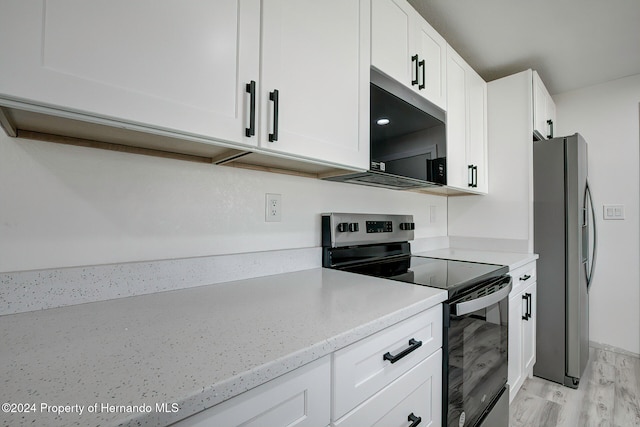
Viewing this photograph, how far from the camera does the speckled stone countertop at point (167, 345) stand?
41cm

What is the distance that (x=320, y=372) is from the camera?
2.05 feet

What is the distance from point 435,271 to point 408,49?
3.69 ft

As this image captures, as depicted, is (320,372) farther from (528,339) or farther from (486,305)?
(528,339)

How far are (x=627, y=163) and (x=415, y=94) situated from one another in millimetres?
2350

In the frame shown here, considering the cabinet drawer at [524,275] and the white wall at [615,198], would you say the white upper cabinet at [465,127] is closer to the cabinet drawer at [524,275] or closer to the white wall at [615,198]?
the cabinet drawer at [524,275]

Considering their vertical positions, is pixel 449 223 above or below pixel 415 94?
below

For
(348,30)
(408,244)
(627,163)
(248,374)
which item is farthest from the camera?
(627,163)

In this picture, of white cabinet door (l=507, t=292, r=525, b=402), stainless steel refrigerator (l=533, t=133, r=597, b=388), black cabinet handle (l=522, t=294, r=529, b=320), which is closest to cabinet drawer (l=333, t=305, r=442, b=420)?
white cabinet door (l=507, t=292, r=525, b=402)

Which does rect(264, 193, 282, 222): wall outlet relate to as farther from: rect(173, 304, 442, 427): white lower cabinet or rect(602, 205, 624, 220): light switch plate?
rect(602, 205, 624, 220): light switch plate

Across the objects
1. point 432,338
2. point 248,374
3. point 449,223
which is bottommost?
point 432,338

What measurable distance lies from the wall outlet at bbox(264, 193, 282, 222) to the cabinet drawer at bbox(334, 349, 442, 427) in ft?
2.50

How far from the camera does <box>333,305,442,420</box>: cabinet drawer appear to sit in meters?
0.67

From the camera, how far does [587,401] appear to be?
5.98ft

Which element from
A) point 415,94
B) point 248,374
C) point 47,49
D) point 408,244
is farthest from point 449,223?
point 47,49
